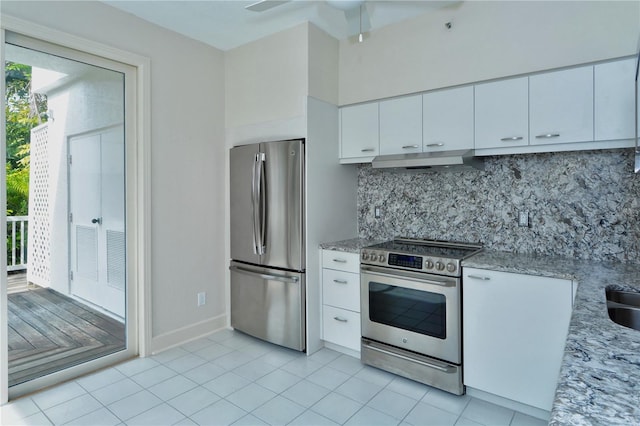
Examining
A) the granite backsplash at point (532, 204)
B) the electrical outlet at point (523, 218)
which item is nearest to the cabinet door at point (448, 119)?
the granite backsplash at point (532, 204)

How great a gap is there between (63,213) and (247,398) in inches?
74.7

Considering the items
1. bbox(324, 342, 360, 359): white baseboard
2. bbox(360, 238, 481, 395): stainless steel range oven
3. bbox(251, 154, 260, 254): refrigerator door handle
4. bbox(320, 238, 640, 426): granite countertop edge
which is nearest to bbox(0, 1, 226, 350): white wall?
bbox(251, 154, 260, 254): refrigerator door handle

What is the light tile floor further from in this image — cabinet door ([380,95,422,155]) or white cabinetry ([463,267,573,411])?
cabinet door ([380,95,422,155])

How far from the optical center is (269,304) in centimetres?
320

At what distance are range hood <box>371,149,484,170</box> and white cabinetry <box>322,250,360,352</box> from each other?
2.70 feet

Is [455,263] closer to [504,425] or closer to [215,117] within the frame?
[504,425]

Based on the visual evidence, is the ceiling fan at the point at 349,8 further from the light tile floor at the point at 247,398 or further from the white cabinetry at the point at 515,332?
the light tile floor at the point at 247,398

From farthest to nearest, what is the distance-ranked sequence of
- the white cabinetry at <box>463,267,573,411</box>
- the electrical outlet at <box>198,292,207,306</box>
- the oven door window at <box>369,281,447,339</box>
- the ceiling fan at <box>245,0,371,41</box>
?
the electrical outlet at <box>198,292,207,306</box>, the oven door window at <box>369,281,447,339</box>, the ceiling fan at <box>245,0,371,41</box>, the white cabinetry at <box>463,267,573,411</box>

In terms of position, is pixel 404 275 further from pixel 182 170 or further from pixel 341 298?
pixel 182 170

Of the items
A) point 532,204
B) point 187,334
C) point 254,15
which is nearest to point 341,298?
point 187,334

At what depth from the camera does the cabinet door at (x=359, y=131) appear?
3135 millimetres

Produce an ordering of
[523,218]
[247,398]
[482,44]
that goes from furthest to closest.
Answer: [523,218] → [482,44] → [247,398]

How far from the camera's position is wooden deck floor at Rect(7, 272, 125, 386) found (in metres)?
2.39

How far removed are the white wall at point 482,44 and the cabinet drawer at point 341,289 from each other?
1.58 metres
